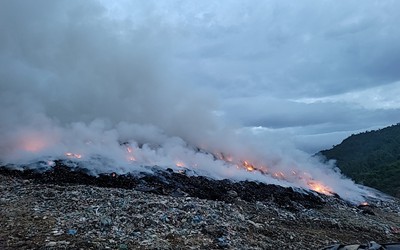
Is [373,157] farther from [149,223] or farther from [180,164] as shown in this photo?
[149,223]

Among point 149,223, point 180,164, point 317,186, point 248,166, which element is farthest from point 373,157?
point 149,223

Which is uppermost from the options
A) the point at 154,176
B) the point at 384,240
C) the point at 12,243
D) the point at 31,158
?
the point at 31,158

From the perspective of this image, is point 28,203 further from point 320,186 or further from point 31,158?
point 320,186

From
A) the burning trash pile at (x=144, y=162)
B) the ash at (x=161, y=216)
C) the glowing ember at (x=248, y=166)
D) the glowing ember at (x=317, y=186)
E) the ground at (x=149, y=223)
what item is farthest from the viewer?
the glowing ember at (x=248, y=166)

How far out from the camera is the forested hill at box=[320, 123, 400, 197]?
139 feet

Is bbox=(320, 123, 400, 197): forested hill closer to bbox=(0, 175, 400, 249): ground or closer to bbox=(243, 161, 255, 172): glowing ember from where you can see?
bbox=(243, 161, 255, 172): glowing ember

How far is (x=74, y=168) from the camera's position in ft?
57.3

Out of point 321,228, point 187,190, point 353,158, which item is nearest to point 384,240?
point 321,228

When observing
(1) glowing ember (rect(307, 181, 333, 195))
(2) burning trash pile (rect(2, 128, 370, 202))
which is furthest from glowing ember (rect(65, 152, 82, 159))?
(1) glowing ember (rect(307, 181, 333, 195))

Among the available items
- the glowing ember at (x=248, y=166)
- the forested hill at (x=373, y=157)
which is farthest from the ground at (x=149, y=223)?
the forested hill at (x=373, y=157)

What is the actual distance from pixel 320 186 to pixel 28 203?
69.7ft

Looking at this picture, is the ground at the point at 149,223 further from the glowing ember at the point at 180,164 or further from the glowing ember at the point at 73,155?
the glowing ember at the point at 180,164

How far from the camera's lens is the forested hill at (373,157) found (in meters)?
42.4

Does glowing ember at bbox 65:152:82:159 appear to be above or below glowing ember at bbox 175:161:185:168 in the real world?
above
